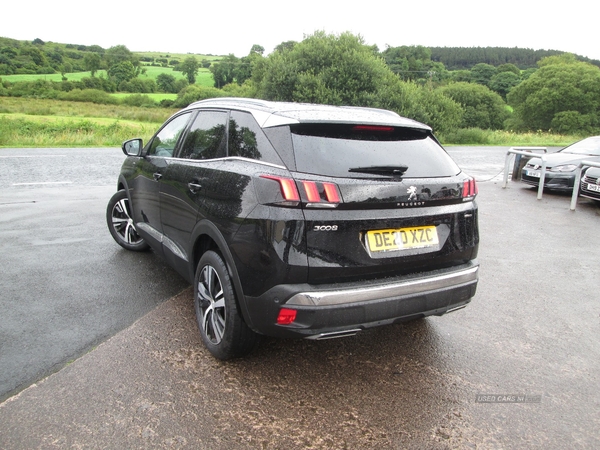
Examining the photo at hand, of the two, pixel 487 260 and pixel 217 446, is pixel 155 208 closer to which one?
pixel 217 446

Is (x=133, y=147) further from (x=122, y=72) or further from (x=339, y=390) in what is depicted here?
(x=122, y=72)

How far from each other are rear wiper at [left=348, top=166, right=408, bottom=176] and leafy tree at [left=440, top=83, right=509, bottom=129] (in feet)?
264

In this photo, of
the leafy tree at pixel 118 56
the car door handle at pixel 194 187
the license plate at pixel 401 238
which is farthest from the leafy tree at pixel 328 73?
the leafy tree at pixel 118 56

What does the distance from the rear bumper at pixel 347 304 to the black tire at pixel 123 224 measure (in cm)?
325

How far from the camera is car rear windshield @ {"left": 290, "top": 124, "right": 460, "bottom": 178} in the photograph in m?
2.97

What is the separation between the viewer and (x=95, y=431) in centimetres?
260

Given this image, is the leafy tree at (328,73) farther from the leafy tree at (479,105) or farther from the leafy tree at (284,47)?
the leafy tree at (479,105)

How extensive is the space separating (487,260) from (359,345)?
3.11m

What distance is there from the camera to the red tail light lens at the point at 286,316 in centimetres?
278

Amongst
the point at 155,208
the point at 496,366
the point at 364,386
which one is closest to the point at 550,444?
the point at 496,366

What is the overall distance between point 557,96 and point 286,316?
83.9m

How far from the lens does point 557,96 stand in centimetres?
7400

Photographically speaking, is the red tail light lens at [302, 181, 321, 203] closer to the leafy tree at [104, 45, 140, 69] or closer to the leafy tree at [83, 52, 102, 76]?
the leafy tree at [83, 52, 102, 76]

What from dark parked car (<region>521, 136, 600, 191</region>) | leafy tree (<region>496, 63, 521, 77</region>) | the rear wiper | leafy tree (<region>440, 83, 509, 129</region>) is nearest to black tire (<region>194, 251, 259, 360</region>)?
the rear wiper
